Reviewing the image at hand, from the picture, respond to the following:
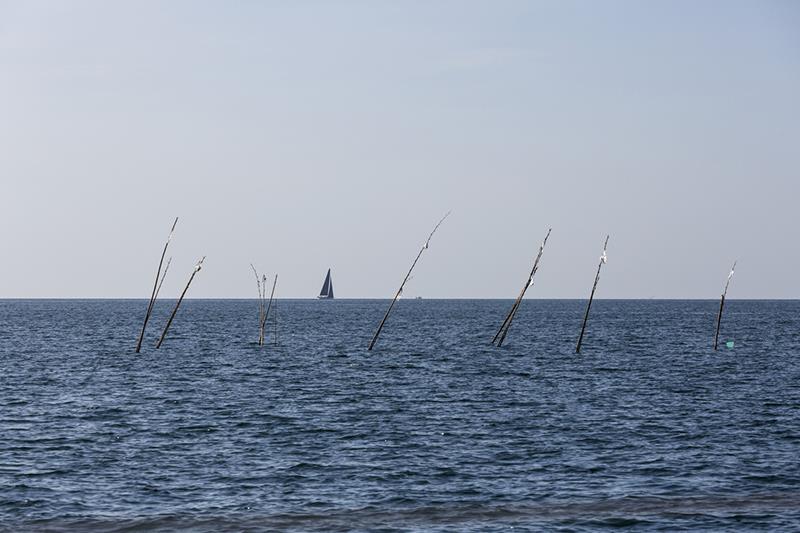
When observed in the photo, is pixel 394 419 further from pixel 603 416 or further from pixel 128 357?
pixel 128 357

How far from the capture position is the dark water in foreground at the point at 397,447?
26.6 m

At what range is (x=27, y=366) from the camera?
243 ft

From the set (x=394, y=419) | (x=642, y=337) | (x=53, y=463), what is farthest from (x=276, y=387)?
(x=642, y=337)

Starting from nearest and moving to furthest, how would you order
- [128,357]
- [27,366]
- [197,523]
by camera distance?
1. [197,523]
2. [27,366]
3. [128,357]

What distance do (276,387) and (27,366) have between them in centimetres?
2519

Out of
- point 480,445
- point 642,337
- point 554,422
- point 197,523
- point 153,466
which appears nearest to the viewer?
point 197,523

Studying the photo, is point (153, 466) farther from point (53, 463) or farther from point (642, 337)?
point (642, 337)

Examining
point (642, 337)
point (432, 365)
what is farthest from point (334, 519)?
point (642, 337)

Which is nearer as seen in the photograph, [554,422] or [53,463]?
[53,463]

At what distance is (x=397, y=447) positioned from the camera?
36781 mm

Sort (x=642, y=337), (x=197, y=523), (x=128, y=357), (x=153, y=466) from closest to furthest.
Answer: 1. (x=197, y=523)
2. (x=153, y=466)
3. (x=128, y=357)
4. (x=642, y=337)

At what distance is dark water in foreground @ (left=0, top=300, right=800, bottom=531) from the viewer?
26594 millimetres

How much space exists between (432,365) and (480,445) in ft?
134

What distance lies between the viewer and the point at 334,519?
25969 mm
